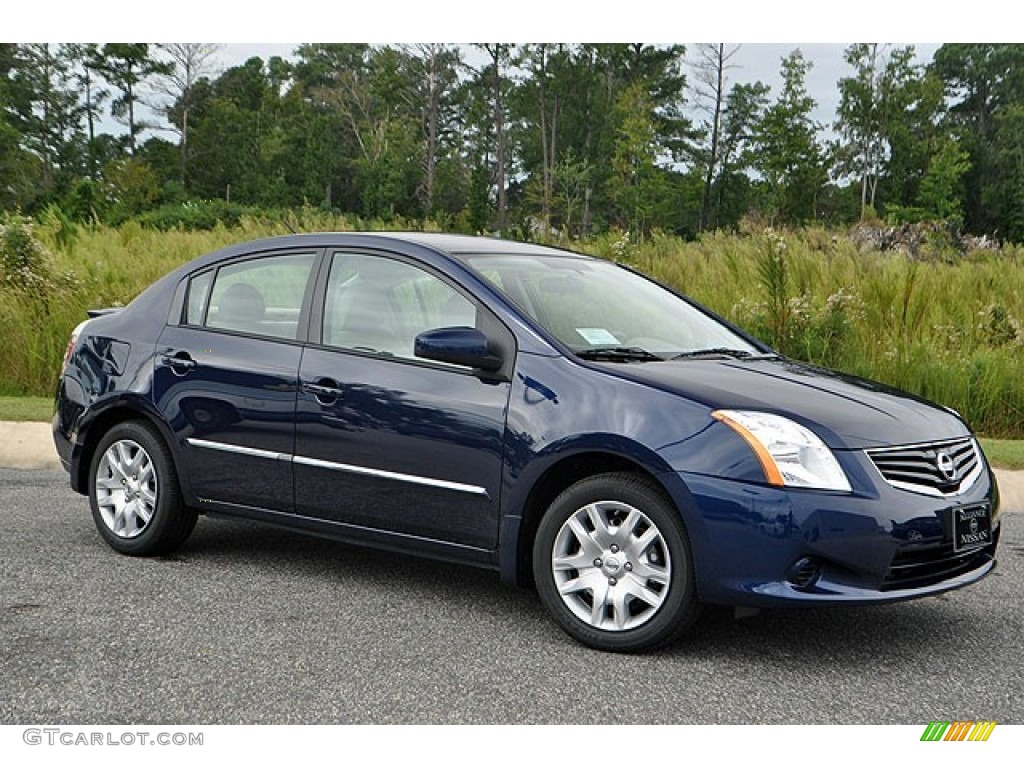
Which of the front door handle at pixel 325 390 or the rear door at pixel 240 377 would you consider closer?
the front door handle at pixel 325 390

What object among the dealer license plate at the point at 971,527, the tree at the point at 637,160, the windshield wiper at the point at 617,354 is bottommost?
the dealer license plate at the point at 971,527

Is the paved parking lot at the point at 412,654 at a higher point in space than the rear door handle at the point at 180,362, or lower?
lower

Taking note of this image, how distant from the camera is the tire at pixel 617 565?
4.94 m

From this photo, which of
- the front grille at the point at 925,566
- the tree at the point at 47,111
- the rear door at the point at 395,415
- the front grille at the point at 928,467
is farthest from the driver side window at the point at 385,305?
the tree at the point at 47,111

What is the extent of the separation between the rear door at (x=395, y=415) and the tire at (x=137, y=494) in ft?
2.86

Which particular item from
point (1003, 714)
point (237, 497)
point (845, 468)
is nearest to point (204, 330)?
point (237, 497)

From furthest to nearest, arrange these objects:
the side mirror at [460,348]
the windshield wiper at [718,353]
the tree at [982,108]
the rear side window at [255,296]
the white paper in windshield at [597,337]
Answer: the tree at [982,108], the rear side window at [255,296], the windshield wiper at [718,353], the white paper in windshield at [597,337], the side mirror at [460,348]

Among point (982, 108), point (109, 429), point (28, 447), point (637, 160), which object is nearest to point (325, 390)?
point (109, 429)

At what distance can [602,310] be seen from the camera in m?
6.00

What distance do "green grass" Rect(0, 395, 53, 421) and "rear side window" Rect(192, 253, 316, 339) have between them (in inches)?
206

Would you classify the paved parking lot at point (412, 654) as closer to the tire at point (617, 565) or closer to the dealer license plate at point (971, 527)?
the tire at point (617, 565)

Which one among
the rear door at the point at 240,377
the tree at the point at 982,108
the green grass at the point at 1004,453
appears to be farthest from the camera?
the tree at the point at 982,108

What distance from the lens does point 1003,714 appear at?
4406mm

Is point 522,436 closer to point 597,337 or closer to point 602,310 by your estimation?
point 597,337
